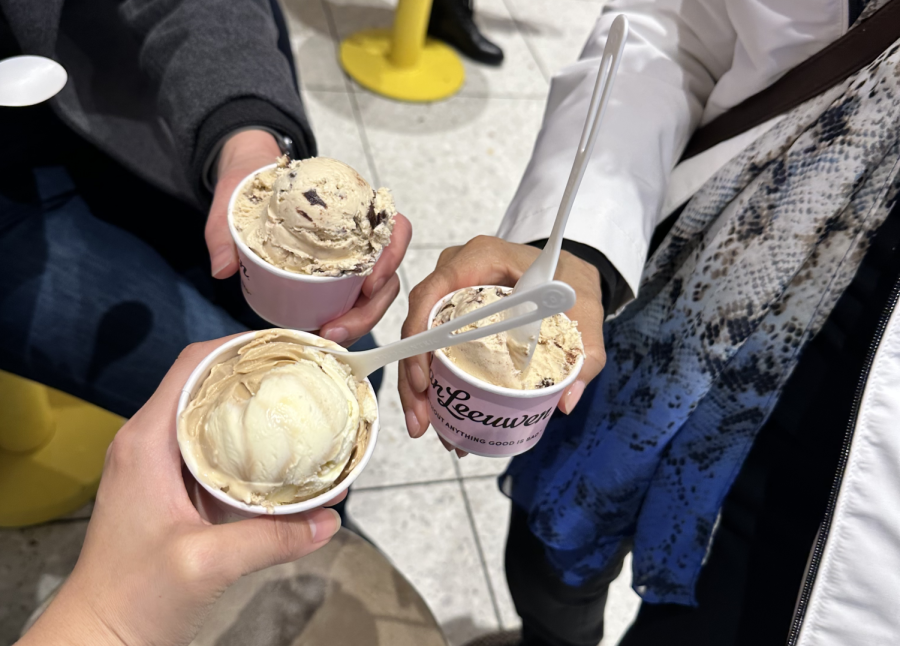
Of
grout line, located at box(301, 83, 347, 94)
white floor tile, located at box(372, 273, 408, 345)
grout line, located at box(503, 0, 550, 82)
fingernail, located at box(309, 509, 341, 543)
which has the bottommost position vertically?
white floor tile, located at box(372, 273, 408, 345)

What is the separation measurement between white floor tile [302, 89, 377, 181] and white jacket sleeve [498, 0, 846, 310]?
1.33m

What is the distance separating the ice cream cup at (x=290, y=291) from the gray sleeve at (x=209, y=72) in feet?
0.60

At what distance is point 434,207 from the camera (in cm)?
227

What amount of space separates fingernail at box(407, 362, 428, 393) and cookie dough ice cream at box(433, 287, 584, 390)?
0.18 ft

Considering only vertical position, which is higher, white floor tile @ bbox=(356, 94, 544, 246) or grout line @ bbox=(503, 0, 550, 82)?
grout line @ bbox=(503, 0, 550, 82)

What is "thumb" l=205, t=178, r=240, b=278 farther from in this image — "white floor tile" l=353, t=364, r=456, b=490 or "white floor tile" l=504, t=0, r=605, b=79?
"white floor tile" l=504, t=0, r=605, b=79

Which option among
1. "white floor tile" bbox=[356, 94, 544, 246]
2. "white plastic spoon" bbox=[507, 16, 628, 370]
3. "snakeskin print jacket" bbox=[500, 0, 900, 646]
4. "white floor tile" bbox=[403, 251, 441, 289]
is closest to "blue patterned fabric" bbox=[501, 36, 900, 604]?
"snakeskin print jacket" bbox=[500, 0, 900, 646]

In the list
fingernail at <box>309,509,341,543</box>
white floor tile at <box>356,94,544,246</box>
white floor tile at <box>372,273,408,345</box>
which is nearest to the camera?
fingernail at <box>309,509,341,543</box>

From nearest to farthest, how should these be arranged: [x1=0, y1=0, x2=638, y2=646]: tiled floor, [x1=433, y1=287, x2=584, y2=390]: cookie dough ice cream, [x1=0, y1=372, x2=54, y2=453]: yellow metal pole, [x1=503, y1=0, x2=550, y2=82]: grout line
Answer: [x1=433, y1=287, x2=584, y2=390]: cookie dough ice cream → [x1=0, y1=372, x2=54, y2=453]: yellow metal pole → [x1=0, y1=0, x2=638, y2=646]: tiled floor → [x1=503, y1=0, x2=550, y2=82]: grout line

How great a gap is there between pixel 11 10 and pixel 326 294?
2.02 ft

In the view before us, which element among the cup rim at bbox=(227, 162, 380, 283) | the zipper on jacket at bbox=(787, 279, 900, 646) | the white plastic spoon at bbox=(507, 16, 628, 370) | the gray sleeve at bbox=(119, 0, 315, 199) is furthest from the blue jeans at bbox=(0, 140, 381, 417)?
the zipper on jacket at bbox=(787, 279, 900, 646)

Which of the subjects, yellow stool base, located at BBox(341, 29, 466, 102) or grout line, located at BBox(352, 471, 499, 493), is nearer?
grout line, located at BBox(352, 471, 499, 493)

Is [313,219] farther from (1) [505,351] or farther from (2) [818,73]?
(2) [818,73]

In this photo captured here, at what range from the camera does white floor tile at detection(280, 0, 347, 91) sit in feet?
8.38
